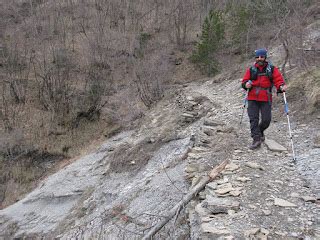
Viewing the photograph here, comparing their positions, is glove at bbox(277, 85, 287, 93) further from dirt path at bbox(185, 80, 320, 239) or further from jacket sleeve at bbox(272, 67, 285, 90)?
dirt path at bbox(185, 80, 320, 239)

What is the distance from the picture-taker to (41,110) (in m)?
25.0

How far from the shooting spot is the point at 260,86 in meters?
7.13

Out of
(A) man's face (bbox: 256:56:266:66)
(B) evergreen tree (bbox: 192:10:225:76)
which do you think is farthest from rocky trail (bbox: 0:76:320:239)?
(B) evergreen tree (bbox: 192:10:225:76)

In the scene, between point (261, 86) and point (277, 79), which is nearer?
point (277, 79)

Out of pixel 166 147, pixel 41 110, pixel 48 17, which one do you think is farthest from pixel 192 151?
pixel 48 17

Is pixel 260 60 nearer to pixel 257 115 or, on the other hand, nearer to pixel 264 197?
pixel 257 115

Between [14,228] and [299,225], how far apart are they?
909cm

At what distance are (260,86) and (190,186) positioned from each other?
2.31 m

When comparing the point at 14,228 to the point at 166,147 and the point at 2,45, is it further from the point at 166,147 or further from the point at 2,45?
the point at 2,45

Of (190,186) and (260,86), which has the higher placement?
(260,86)

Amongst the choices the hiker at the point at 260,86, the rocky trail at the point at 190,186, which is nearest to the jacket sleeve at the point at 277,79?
the hiker at the point at 260,86

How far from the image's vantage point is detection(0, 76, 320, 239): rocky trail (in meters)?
5.17

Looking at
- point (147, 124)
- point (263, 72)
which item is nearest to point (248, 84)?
point (263, 72)

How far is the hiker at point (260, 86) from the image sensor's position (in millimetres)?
6992
